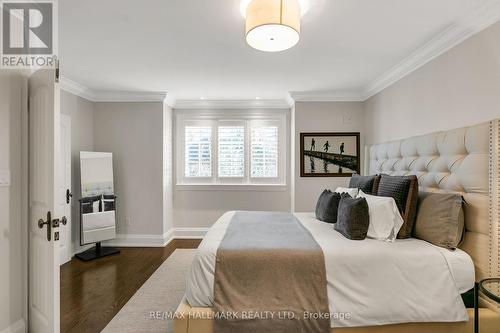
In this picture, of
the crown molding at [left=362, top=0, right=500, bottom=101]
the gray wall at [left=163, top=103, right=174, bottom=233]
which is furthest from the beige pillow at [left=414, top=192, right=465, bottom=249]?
the gray wall at [left=163, top=103, right=174, bottom=233]

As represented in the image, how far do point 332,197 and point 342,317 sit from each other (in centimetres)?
134

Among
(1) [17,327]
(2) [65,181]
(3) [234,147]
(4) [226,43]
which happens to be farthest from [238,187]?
(1) [17,327]

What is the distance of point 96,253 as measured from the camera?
409cm

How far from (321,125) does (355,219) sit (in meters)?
2.49

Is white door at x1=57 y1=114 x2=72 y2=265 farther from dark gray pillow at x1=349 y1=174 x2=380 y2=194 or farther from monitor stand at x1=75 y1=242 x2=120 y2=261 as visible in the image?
dark gray pillow at x1=349 y1=174 x2=380 y2=194

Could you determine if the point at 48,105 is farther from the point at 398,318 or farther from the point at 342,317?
the point at 398,318

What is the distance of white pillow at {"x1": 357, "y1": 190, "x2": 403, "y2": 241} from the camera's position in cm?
219

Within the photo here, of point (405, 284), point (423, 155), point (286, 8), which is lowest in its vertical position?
point (405, 284)

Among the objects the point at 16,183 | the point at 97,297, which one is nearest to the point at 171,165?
the point at 97,297

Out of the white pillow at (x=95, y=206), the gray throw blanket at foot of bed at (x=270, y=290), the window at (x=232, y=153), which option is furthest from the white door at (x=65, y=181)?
the gray throw blanket at foot of bed at (x=270, y=290)

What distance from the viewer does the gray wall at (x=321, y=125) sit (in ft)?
14.5

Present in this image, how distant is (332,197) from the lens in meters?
2.96

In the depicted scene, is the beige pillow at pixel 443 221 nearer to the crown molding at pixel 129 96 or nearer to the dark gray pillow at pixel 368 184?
the dark gray pillow at pixel 368 184

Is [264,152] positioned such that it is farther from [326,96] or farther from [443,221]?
[443,221]
